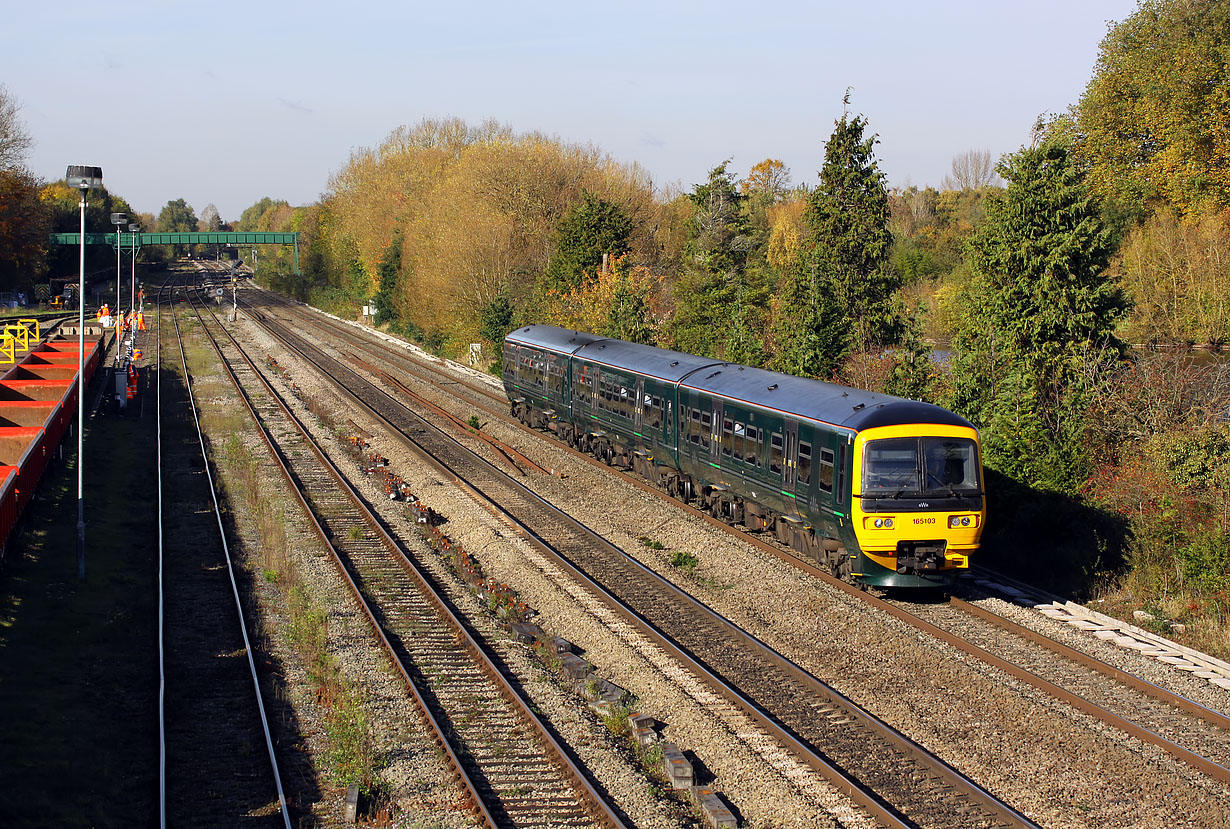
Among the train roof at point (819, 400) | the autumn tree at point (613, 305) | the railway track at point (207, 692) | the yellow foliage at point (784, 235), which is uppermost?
the yellow foliage at point (784, 235)

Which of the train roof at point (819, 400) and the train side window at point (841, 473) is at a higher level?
the train roof at point (819, 400)

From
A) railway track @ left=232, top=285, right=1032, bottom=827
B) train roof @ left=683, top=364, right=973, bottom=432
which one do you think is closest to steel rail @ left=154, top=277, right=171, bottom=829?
railway track @ left=232, top=285, right=1032, bottom=827

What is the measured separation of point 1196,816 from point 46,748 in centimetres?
1182

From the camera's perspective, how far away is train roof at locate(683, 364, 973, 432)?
15508 mm

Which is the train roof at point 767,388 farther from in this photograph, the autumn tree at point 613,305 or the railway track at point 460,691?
the railway track at point 460,691

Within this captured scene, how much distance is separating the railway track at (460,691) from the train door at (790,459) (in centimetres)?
610

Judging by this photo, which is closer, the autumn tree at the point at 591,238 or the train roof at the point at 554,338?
the train roof at the point at 554,338

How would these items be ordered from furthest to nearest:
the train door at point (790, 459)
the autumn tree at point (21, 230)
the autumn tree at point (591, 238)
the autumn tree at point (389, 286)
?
the autumn tree at point (21, 230)
the autumn tree at point (389, 286)
the autumn tree at point (591, 238)
the train door at point (790, 459)

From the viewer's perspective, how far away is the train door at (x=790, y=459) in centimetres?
1712

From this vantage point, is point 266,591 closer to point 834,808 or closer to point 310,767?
point 310,767

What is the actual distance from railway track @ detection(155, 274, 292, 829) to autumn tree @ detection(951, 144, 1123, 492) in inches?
568

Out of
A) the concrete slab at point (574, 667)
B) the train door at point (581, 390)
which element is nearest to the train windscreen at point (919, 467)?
the concrete slab at point (574, 667)

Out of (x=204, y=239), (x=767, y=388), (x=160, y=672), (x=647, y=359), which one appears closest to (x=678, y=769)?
(x=160, y=672)

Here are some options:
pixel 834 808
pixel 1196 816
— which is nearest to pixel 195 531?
pixel 834 808
